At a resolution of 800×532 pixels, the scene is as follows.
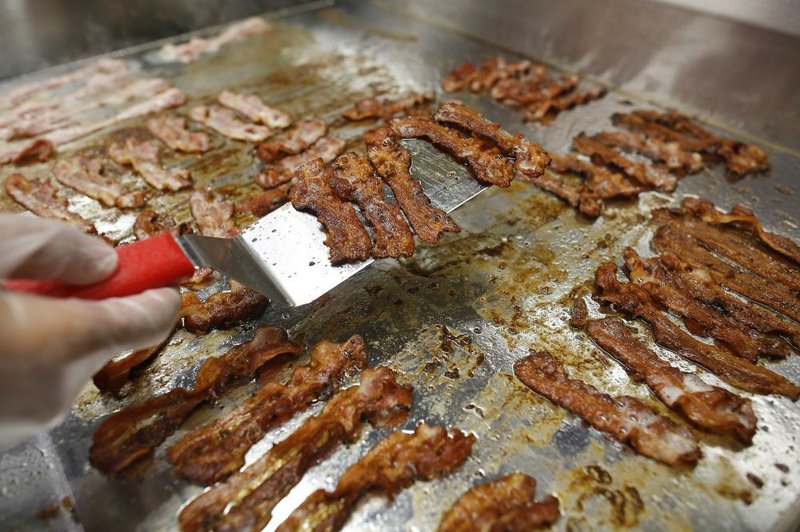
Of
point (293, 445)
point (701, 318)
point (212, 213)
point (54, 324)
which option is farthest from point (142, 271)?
point (701, 318)

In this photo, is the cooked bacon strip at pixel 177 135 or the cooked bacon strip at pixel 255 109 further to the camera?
the cooked bacon strip at pixel 255 109

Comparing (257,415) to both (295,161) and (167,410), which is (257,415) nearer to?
(167,410)

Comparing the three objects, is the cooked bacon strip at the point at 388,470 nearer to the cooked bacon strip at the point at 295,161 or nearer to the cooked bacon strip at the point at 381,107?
the cooked bacon strip at the point at 295,161

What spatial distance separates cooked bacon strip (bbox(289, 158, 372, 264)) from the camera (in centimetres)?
267

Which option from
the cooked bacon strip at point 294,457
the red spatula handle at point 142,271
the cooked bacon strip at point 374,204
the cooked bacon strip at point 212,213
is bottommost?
the cooked bacon strip at point 294,457

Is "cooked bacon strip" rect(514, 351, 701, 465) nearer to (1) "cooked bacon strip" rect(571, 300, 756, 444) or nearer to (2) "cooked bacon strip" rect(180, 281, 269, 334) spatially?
(1) "cooked bacon strip" rect(571, 300, 756, 444)

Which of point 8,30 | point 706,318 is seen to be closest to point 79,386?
point 706,318

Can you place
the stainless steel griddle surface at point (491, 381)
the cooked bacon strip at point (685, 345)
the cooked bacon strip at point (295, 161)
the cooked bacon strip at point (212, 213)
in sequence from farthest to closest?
the cooked bacon strip at point (295, 161) < the cooked bacon strip at point (212, 213) < the cooked bacon strip at point (685, 345) < the stainless steel griddle surface at point (491, 381)

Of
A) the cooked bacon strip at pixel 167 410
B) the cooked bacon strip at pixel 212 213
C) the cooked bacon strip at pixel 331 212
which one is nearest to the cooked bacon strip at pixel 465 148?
the cooked bacon strip at pixel 331 212

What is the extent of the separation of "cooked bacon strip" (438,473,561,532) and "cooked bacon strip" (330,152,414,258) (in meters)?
1.17

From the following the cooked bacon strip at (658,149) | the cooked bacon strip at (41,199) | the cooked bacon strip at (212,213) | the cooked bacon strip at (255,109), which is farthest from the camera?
the cooked bacon strip at (255,109)

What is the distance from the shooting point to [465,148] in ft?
9.82

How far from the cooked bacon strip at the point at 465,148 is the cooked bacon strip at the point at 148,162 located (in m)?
1.69

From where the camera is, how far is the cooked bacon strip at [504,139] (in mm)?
2977
